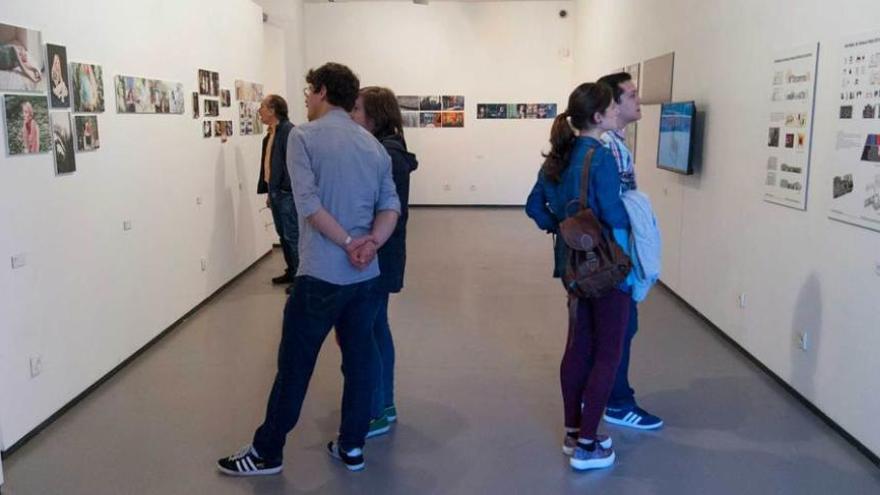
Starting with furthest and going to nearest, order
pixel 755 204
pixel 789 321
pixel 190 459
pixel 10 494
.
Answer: pixel 755 204 < pixel 789 321 < pixel 190 459 < pixel 10 494

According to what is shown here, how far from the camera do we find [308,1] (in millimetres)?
11969

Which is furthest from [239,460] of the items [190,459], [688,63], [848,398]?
[688,63]

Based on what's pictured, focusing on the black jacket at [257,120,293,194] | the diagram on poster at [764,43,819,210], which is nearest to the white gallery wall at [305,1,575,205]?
the black jacket at [257,120,293,194]

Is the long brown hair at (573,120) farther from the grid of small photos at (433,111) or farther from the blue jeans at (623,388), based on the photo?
the grid of small photos at (433,111)

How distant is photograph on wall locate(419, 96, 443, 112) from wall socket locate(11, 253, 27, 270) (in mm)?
9308

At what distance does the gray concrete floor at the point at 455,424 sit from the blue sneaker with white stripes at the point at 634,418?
49mm

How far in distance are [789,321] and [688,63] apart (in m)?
2.77

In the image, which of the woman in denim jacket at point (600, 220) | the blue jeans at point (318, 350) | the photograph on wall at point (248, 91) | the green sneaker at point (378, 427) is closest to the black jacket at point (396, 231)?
the blue jeans at point (318, 350)

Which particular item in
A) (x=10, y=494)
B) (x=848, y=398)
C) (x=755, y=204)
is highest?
(x=755, y=204)

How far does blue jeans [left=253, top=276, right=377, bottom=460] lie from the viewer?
9.64 feet

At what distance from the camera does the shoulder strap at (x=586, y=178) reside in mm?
2967

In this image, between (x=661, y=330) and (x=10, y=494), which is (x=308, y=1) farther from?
(x=10, y=494)

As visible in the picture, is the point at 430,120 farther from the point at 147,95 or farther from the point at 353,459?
the point at 353,459

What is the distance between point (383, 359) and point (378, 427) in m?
0.33
